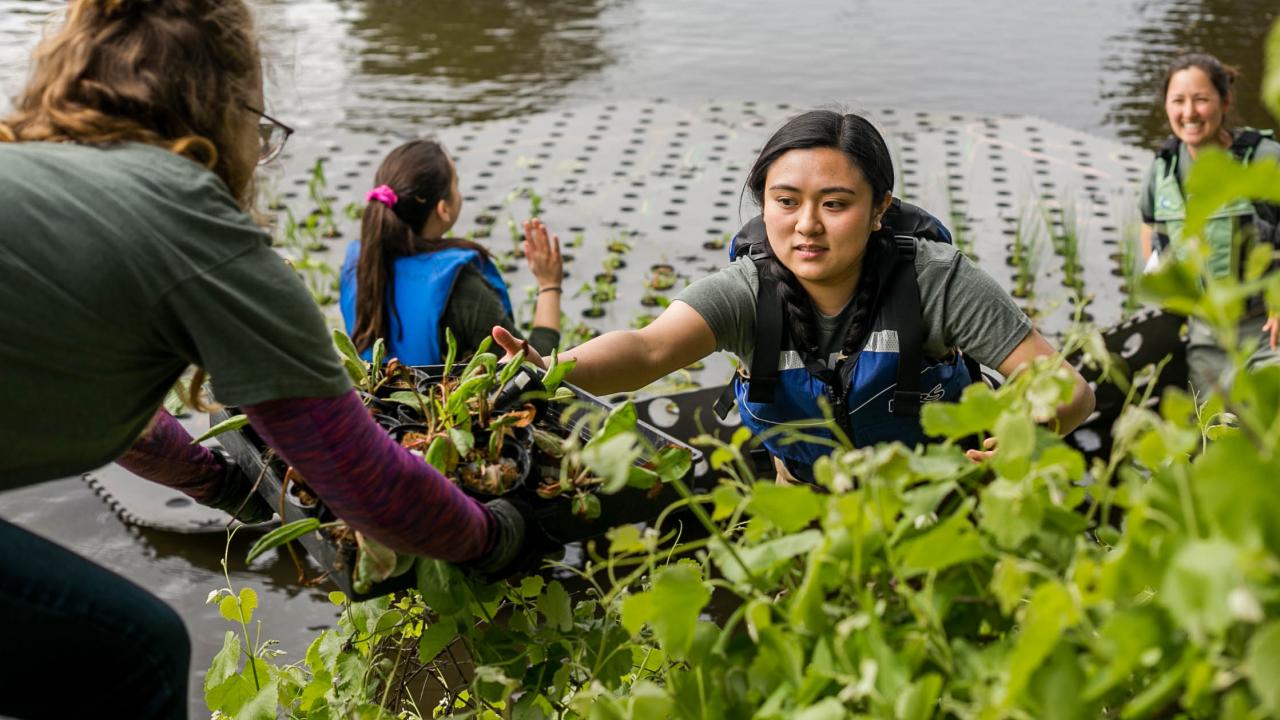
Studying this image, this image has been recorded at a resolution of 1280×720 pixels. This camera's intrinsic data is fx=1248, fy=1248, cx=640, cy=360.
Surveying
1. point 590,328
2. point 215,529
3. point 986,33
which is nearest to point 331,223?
point 590,328

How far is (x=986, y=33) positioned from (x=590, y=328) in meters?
4.90

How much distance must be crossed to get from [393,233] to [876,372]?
1.17 metres

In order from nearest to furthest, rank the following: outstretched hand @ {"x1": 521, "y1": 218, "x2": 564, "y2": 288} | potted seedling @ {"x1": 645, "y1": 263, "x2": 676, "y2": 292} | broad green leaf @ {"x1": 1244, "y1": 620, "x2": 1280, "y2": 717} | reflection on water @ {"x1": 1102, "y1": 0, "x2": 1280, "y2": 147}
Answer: broad green leaf @ {"x1": 1244, "y1": 620, "x2": 1280, "y2": 717} → outstretched hand @ {"x1": 521, "y1": 218, "x2": 564, "y2": 288} → potted seedling @ {"x1": 645, "y1": 263, "x2": 676, "y2": 292} → reflection on water @ {"x1": 1102, "y1": 0, "x2": 1280, "y2": 147}

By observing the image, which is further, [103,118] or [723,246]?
[723,246]

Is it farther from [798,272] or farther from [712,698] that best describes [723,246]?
[712,698]

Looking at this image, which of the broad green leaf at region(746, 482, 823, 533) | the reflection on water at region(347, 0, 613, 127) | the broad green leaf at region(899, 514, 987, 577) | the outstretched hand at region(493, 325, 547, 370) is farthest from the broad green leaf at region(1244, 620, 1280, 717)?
the reflection on water at region(347, 0, 613, 127)

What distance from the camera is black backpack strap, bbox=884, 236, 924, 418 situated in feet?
5.98

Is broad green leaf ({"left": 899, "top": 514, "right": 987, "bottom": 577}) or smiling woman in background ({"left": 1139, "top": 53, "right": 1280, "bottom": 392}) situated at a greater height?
broad green leaf ({"left": 899, "top": 514, "right": 987, "bottom": 577})

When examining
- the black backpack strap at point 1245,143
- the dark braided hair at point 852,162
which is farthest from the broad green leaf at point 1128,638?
the black backpack strap at point 1245,143

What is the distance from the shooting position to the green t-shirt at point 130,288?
973 millimetres

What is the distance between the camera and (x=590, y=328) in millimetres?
3402

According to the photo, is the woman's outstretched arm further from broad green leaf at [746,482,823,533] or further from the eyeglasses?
broad green leaf at [746,482,823,533]

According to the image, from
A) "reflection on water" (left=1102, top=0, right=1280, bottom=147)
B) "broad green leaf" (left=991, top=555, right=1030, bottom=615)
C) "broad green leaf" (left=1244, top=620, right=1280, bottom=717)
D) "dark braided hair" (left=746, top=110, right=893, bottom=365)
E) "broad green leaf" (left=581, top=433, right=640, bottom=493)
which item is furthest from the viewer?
"reflection on water" (left=1102, top=0, right=1280, bottom=147)

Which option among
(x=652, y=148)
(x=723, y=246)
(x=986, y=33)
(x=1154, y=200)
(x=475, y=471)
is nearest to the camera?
(x=475, y=471)
